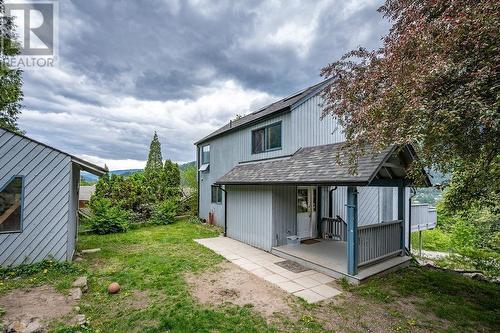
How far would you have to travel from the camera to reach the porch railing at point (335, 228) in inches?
365

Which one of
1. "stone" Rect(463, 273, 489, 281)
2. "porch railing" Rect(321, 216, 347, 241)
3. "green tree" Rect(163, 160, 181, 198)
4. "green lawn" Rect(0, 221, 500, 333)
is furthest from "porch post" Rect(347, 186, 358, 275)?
"green tree" Rect(163, 160, 181, 198)

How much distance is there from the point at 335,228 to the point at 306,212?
4.28 ft

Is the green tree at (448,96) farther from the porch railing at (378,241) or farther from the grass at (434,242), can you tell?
the grass at (434,242)

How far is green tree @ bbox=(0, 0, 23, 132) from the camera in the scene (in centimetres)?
989

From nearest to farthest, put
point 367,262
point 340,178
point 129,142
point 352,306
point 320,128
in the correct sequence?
point 352,306 < point 340,178 < point 367,262 < point 320,128 < point 129,142

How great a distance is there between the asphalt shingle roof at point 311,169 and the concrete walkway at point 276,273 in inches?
94.6

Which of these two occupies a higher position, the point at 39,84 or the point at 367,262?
the point at 39,84

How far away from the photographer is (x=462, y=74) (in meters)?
3.26

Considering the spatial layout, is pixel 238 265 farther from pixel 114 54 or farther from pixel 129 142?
pixel 129 142

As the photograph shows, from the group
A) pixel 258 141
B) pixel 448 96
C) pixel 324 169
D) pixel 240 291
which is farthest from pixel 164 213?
pixel 448 96

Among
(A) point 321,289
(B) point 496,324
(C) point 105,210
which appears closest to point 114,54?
(C) point 105,210

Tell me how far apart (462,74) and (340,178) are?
10.3 feet

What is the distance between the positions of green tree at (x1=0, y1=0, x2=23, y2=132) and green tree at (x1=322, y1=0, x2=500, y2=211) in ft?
41.6

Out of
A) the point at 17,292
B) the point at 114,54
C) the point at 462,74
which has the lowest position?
the point at 17,292
